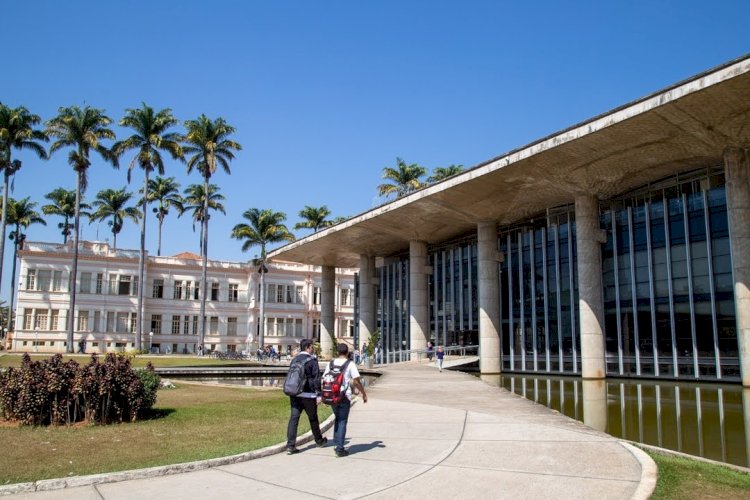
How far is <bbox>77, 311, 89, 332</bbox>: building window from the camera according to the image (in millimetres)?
62688

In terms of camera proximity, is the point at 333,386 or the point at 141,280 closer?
the point at 333,386

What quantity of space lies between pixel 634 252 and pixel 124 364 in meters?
26.8

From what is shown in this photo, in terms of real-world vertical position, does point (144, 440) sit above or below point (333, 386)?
below

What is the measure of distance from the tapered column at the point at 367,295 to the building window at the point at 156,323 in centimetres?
2748

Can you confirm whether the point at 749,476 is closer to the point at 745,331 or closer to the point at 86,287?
the point at 745,331

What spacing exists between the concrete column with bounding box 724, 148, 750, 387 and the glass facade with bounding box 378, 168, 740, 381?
14.2 ft

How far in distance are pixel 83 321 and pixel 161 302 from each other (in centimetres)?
800

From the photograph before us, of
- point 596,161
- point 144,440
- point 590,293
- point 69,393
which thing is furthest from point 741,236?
point 69,393

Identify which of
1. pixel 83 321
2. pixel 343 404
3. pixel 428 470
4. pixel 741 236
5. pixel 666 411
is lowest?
pixel 666 411

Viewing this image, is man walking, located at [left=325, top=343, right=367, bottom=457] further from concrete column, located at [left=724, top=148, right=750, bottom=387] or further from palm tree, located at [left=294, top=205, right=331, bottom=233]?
palm tree, located at [left=294, top=205, right=331, bottom=233]

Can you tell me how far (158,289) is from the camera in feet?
222

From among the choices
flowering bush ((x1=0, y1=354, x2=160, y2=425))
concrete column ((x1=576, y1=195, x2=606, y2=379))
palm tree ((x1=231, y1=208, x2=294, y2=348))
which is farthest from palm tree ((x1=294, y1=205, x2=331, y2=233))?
flowering bush ((x1=0, y1=354, x2=160, y2=425))

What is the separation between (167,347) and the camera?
66.9m

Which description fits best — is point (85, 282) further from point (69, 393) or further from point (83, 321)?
point (69, 393)
